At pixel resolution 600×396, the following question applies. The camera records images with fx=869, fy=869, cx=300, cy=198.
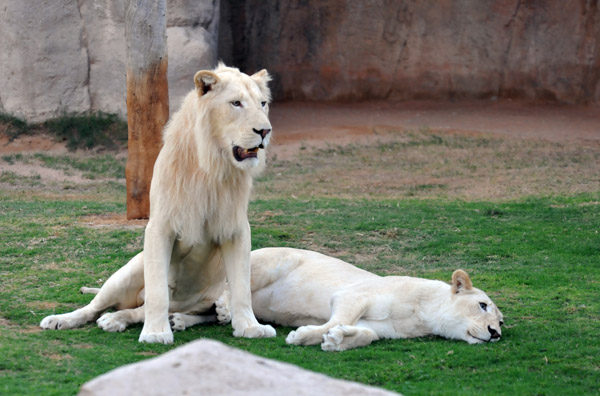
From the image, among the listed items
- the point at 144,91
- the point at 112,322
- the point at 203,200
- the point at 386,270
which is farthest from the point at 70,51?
the point at 203,200

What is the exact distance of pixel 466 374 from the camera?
15.6 ft

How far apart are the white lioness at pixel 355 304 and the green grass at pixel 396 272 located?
4.7 inches

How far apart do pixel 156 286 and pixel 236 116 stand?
3.78 ft

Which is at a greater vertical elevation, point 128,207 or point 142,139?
point 142,139

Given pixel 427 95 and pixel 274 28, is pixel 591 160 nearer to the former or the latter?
pixel 427 95

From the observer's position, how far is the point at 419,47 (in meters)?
17.8

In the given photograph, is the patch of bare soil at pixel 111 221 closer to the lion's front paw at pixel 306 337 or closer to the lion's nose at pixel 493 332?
the lion's front paw at pixel 306 337

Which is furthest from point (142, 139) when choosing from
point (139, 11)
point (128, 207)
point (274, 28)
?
point (274, 28)

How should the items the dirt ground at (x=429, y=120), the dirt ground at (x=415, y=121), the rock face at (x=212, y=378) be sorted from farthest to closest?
the dirt ground at (x=429, y=120) < the dirt ground at (x=415, y=121) < the rock face at (x=212, y=378)

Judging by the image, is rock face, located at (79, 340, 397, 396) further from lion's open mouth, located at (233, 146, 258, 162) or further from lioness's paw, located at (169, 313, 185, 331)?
lioness's paw, located at (169, 313, 185, 331)

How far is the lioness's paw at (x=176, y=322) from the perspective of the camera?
570 cm

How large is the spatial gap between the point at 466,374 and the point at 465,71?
13686 millimetres

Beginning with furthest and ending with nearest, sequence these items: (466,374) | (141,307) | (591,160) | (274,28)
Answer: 1. (274,28)
2. (591,160)
3. (141,307)
4. (466,374)

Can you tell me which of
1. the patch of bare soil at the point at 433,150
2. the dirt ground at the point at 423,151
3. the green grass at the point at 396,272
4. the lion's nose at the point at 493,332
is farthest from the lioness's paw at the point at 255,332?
the patch of bare soil at the point at 433,150
